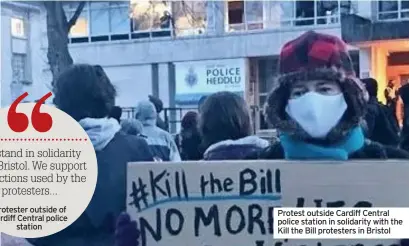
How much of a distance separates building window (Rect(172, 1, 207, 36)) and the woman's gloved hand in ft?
2.03

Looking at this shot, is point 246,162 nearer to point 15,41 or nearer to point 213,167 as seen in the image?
point 213,167

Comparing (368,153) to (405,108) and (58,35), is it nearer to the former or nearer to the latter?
(405,108)

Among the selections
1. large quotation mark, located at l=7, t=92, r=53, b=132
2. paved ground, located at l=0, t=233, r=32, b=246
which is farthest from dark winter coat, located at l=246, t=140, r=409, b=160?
paved ground, located at l=0, t=233, r=32, b=246

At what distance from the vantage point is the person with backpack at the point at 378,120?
2024mm

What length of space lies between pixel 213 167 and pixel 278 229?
0.24m

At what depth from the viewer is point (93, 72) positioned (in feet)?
7.03

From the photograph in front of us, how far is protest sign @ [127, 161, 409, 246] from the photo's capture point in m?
1.89

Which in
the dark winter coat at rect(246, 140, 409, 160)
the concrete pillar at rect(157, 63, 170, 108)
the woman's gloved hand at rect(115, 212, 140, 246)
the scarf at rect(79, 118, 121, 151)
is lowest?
the woman's gloved hand at rect(115, 212, 140, 246)

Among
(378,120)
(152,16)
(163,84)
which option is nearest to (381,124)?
(378,120)

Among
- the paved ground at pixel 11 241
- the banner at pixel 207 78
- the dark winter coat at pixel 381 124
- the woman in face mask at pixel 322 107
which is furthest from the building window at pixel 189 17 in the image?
the paved ground at pixel 11 241

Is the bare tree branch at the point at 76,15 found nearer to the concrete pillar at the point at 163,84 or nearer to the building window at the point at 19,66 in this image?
the building window at the point at 19,66

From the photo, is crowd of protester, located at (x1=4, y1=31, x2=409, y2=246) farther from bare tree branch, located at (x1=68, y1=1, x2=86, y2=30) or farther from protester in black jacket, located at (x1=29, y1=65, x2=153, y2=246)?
bare tree branch, located at (x1=68, y1=1, x2=86, y2=30)

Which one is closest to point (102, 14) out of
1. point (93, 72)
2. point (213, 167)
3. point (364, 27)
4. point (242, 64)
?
point (93, 72)

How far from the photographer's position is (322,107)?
1.91 metres
